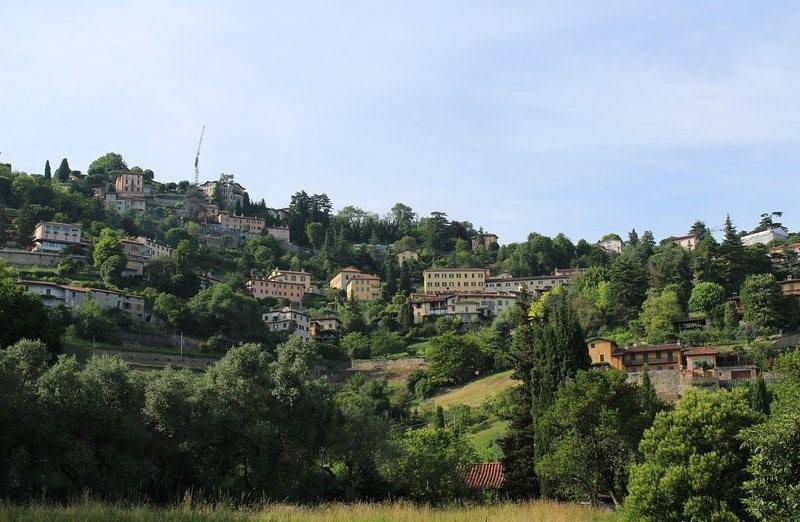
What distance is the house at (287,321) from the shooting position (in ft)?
320

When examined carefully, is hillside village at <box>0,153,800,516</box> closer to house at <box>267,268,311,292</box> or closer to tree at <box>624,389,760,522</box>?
house at <box>267,268,311,292</box>

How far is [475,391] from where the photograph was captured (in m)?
70.7

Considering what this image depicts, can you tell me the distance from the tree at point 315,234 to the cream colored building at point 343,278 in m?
21.1

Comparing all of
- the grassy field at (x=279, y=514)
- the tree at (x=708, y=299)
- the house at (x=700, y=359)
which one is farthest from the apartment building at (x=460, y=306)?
the grassy field at (x=279, y=514)

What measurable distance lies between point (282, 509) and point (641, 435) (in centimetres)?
1413

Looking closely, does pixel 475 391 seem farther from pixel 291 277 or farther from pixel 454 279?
pixel 291 277

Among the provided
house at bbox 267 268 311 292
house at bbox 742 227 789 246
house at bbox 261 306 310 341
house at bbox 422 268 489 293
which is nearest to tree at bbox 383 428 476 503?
house at bbox 261 306 310 341

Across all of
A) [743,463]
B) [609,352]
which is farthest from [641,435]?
[609,352]

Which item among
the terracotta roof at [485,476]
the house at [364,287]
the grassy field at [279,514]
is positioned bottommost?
the terracotta roof at [485,476]

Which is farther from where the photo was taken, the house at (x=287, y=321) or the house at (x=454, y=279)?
the house at (x=454, y=279)

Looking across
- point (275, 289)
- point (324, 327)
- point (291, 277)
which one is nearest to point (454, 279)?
point (291, 277)

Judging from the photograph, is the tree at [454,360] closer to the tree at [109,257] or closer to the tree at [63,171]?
the tree at [109,257]

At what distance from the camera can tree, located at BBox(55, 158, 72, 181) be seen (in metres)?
156

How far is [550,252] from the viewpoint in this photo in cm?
13275
